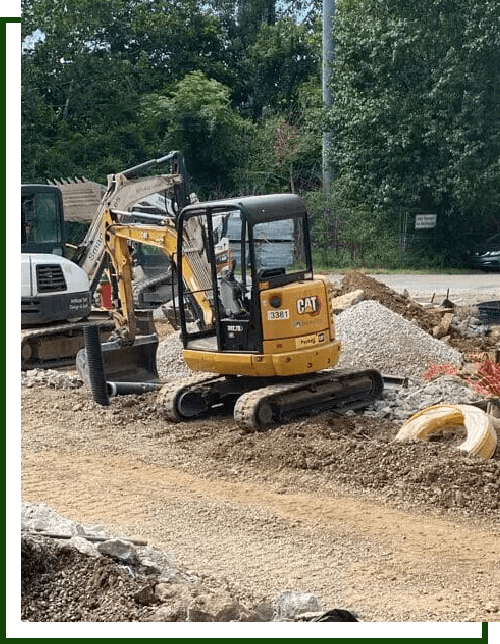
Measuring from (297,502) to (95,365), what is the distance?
474 centimetres

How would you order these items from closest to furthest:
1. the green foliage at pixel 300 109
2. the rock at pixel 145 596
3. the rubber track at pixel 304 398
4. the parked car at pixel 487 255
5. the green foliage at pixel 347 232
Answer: the rock at pixel 145 596
the rubber track at pixel 304 398
the green foliage at pixel 300 109
the parked car at pixel 487 255
the green foliage at pixel 347 232

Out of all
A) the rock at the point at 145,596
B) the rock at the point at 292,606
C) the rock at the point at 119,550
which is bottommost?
the rock at the point at 292,606

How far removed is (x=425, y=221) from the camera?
34.6m

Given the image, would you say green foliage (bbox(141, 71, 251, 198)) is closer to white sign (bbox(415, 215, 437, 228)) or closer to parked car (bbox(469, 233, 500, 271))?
white sign (bbox(415, 215, 437, 228))

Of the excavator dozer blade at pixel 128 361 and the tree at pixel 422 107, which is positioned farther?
the tree at pixel 422 107

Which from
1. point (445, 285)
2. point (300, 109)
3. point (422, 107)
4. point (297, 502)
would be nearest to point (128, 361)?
point (297, 502)

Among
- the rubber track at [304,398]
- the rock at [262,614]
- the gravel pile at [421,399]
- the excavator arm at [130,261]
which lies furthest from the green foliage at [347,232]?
the rock at [262,614]

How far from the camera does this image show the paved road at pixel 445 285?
2519 centimetres

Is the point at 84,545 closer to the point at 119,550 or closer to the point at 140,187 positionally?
the point at 119,550

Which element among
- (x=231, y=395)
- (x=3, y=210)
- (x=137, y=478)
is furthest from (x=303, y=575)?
(x=231, y=395)

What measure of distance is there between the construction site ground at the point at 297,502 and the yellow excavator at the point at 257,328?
0.35 meters

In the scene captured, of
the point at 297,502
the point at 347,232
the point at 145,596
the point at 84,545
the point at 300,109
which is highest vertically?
the point at 300,109

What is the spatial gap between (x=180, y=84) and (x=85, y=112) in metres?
3.60

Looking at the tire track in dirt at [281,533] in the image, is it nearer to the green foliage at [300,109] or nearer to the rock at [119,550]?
the rock at [119,550]
